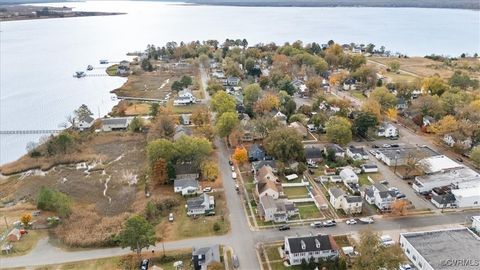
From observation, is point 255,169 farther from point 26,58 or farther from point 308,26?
point 308,26

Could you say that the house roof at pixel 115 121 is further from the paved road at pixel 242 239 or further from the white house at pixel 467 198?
the white house at pixel 467 198

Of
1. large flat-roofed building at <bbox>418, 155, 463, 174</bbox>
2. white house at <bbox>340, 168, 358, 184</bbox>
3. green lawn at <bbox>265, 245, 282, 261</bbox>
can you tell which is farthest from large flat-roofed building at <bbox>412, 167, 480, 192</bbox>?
green lawn at <bbox>265, 245, 282, 261</bbox>

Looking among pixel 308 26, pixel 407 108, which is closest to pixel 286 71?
pixel 407 108

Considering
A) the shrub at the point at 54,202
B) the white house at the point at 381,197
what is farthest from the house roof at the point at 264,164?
the shrub at the point at 54,202

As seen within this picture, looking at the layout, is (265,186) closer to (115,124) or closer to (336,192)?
(336,192)

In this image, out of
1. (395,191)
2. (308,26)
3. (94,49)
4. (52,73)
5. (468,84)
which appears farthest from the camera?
(308,26)

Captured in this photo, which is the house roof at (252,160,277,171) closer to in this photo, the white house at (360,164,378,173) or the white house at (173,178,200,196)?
the white house at (173,178,200,196)
